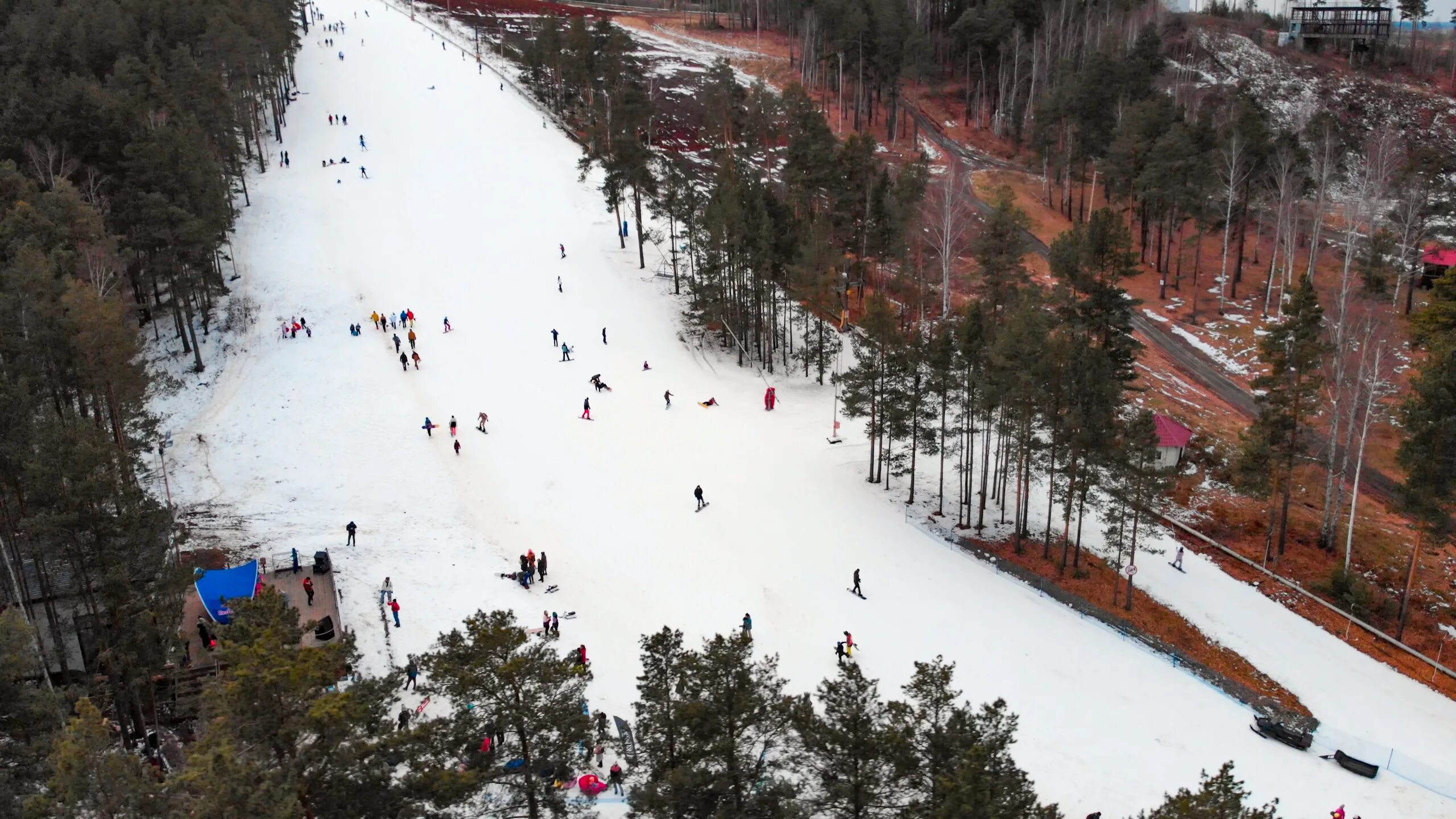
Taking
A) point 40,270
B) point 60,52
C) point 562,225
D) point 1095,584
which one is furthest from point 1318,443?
point 60,52

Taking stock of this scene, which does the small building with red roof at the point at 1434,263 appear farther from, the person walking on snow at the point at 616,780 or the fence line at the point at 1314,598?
the person walking on snow at the point at 616,780

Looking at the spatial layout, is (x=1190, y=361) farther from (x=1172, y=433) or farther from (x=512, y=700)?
(x=512, y=700)

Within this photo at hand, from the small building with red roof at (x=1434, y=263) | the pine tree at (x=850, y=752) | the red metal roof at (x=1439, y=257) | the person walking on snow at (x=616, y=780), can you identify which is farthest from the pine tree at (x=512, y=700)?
the red metal roof at (x=1439, y=257)

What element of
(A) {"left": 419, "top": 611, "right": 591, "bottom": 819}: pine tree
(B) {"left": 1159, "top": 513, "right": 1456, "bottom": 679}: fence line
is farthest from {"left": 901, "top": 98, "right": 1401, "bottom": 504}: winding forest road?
(A) {"left": 419, "top": 611, "right": 591, "bottom": 819}: pine tree

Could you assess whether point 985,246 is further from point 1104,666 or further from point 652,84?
point 652,84

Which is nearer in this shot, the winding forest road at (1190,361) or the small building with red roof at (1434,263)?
the winding forest road at (1190,361)

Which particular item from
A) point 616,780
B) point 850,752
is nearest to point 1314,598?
point 850,752

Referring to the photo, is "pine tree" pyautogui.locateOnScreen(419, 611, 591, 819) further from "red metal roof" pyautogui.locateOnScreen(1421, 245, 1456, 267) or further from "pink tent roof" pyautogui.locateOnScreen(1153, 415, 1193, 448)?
"red metal roof" pyautogui.locateOnScreen(1421, 245, 1456, 267)
